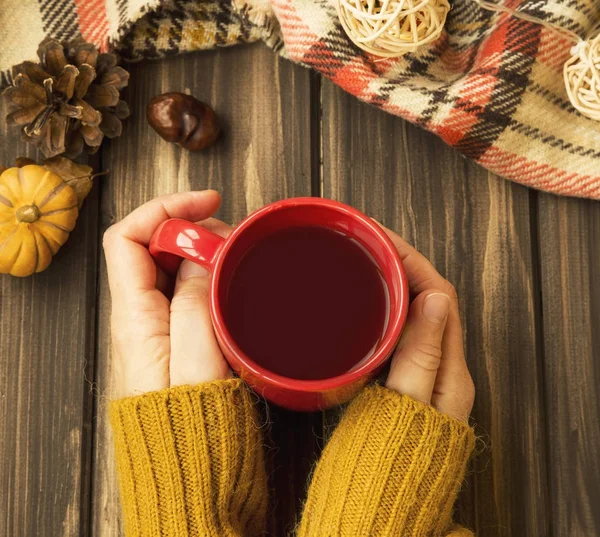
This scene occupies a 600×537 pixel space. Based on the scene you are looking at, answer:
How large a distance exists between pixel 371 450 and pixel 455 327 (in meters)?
0.15

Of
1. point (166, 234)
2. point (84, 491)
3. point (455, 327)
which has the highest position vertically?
point (166, 234)

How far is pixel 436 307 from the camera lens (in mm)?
628

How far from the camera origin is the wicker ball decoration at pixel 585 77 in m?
0.70

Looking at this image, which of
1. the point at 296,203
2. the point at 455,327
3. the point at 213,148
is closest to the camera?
the point at 296,203

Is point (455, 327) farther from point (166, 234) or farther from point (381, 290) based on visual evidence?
point (166, 234)

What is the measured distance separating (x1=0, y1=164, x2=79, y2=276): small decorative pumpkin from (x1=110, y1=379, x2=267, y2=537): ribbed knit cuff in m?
0.21

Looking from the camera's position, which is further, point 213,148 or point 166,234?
point 213,148

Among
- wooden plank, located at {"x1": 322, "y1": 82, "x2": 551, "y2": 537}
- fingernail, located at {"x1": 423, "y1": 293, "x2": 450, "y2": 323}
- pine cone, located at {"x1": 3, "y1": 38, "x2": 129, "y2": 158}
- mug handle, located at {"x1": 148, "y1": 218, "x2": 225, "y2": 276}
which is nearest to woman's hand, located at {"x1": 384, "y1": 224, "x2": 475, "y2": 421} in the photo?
fingernail, located at {"x1": 423, "y1": 293, "x2": 450, "y2": 323}

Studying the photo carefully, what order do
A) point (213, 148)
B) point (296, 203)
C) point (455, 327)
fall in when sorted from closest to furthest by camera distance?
point (296, 203) < point (455, 327) < point (213, 148)

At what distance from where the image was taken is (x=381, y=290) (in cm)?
63

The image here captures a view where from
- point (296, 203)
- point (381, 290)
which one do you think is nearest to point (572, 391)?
point (381, 290)

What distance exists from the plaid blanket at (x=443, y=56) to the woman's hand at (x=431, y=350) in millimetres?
186

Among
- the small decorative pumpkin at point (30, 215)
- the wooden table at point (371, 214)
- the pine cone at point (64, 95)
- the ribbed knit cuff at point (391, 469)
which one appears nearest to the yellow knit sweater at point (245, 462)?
the ribbed knit cuff at point (391, 469)

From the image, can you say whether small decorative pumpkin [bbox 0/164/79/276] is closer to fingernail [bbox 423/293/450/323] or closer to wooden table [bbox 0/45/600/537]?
wooden table [bbox 0/45/600/537]
